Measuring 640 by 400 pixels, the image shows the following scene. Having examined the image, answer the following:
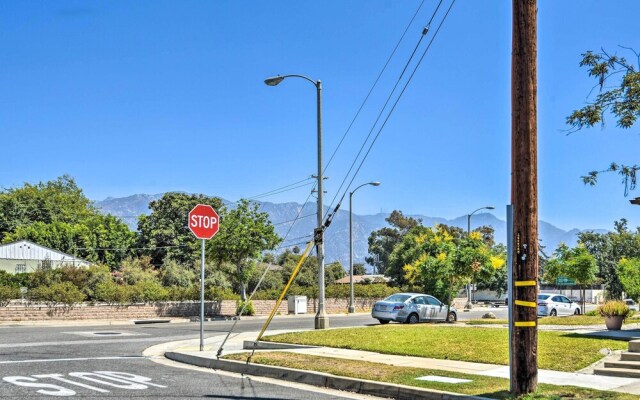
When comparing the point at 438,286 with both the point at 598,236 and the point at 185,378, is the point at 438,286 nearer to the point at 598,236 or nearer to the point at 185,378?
the point at 185,378

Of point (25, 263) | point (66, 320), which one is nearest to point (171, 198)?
point (25, 263)

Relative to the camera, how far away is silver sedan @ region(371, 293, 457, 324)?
2872 cm

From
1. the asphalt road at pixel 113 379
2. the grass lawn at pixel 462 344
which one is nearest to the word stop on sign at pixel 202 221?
the asphalt road at pixel 113 379

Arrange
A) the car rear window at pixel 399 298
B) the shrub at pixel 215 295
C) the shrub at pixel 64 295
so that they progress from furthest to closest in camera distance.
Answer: the shrub at pixel 215 295
the shrub at pixel 64 295
the car rear window at pixel 399 298

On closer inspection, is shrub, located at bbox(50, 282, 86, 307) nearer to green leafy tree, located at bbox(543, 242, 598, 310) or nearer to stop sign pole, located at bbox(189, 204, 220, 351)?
stop sign pole, located at bbox(189, 204, 220, 351)

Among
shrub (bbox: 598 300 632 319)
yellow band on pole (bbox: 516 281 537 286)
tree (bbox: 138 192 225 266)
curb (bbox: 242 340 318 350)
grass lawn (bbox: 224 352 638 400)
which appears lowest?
curb (bbox: 242 340 318 350)

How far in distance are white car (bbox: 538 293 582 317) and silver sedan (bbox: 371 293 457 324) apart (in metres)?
9.60

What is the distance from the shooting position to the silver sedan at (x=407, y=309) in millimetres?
28719

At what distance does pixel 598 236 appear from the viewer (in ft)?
306

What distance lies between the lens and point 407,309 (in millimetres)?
28859

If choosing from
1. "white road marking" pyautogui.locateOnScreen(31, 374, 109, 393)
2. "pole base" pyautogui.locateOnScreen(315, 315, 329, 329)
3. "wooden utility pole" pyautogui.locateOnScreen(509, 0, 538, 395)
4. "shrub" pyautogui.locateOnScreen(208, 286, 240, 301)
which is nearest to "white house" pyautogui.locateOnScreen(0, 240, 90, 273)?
"shrub" pyautogui.locateOnScreen(208, 286, 240, 301)

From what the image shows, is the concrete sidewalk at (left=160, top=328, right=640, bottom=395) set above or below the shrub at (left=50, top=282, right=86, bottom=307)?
below

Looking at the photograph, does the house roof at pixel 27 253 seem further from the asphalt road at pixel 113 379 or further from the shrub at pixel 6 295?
the asphalt road at pixel 113 379

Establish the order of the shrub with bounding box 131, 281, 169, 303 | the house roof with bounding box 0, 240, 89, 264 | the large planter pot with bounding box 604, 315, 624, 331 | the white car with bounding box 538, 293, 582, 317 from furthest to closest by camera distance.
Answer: the house roof with bounding box 0, 240, 89, 264, the shrub with bounding box 131, 281, 169, 303, the white car with bounding box 538, 293, 582, 317, the large planter pot with bounding box 604, 315, 624, 331
